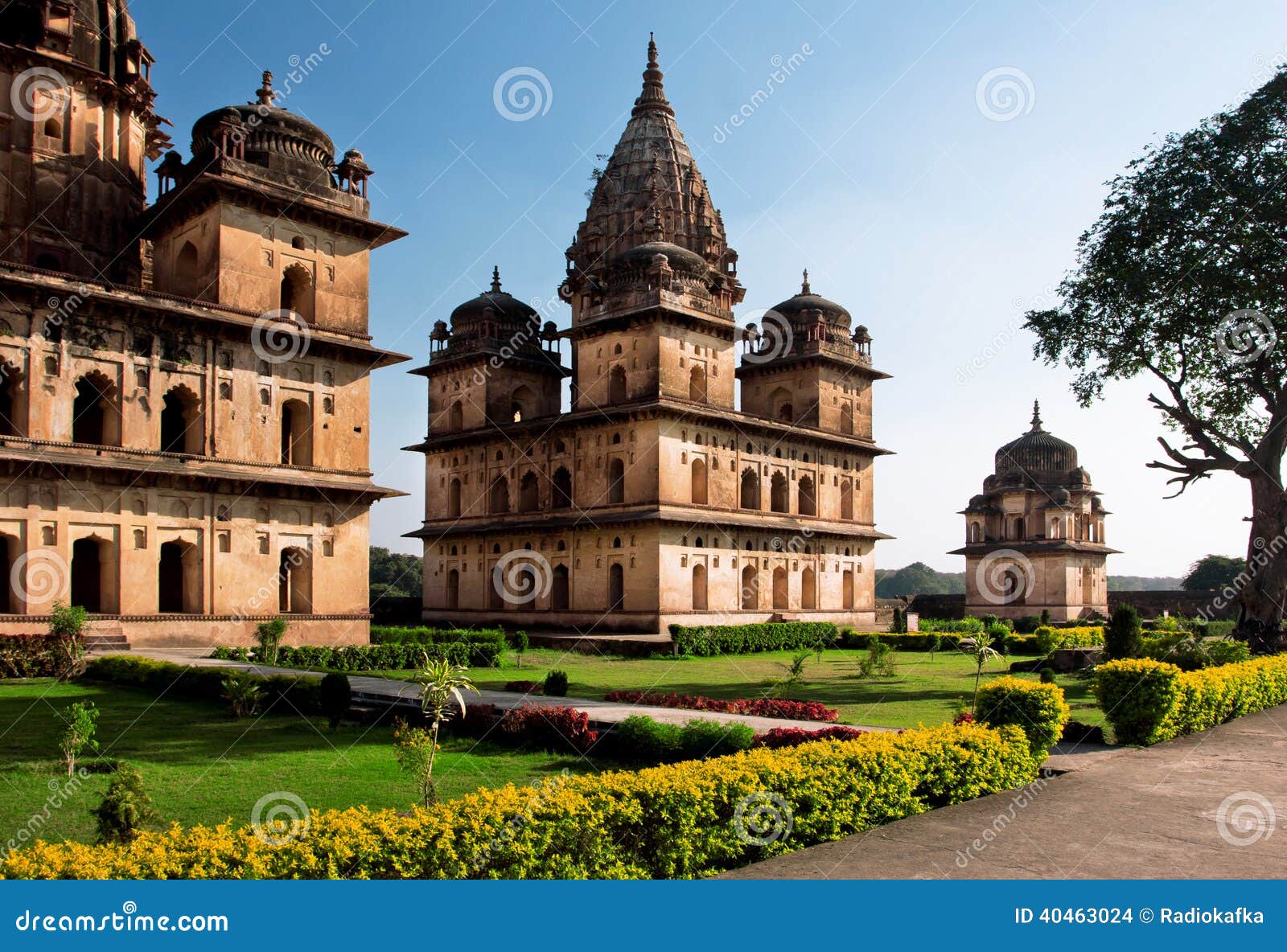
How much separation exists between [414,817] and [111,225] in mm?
25059

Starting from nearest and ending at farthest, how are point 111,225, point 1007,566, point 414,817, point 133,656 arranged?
1. point 414,817
2. point 133,656
3. point 111,225
4. point 1007,566

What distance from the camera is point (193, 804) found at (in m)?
9.59

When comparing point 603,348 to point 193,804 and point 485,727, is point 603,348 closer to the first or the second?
point 485,727

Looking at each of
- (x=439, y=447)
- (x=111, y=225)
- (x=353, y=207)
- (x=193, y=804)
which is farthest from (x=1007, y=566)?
(x=193, y=804)

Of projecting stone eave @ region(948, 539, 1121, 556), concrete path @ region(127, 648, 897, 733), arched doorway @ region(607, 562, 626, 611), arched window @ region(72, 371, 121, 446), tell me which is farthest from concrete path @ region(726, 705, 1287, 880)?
projecting stone eave @ region(948, 539, 1121, 556)

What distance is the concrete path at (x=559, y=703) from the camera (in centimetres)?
1377

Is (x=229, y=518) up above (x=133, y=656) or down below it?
above

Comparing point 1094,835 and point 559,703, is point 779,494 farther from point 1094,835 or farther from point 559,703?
point 1094,835

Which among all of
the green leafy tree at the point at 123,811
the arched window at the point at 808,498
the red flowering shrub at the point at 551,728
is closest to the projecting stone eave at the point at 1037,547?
the arched window at the point at 808,498

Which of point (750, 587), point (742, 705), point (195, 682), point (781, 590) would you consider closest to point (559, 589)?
point (750, 587)

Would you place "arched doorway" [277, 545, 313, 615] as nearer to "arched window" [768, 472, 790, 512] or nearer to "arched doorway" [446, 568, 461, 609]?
"arched doorway" [446, 568, 461, 609]

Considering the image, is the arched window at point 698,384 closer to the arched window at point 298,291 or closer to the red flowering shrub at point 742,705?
the arched window at point 298,291

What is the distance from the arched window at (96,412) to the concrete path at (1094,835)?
20454mm

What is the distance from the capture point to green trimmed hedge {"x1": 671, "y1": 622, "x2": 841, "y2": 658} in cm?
A: 2998
